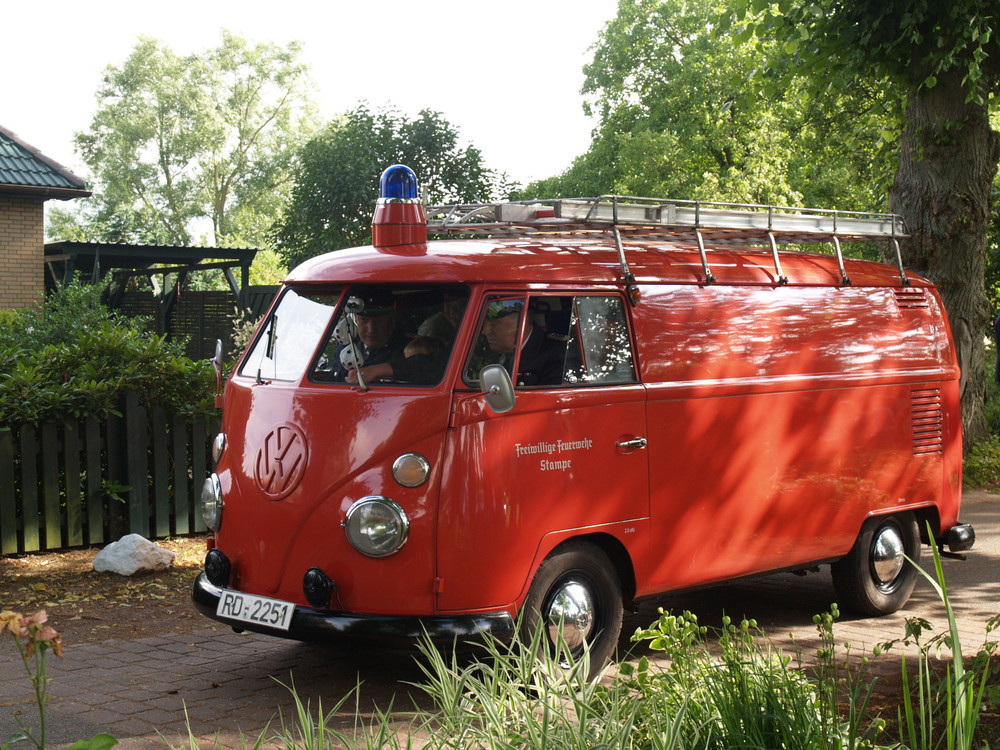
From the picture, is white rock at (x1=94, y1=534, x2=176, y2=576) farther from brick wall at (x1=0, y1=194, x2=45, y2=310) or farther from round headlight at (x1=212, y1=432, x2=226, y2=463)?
brick wall at (x1=0, y1=194, x2=45, y2=310)

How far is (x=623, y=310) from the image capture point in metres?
6.43

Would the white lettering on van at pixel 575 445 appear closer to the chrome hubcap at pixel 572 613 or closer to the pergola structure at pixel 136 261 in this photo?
the chrome hubcap at pixel 572 613

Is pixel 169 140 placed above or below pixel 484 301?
above

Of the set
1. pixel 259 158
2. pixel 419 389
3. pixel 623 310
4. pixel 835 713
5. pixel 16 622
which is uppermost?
pixel 259 158

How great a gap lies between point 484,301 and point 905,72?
326 inches

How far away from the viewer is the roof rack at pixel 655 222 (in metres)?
6.42

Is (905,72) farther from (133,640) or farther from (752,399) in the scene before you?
(133,640)

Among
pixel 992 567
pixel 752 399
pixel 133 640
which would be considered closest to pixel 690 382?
pixel 752 399

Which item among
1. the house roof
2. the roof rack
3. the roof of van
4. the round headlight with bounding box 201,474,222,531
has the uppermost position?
the house roof

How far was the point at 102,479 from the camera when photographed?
9539mm

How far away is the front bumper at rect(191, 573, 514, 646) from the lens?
17.9 feet

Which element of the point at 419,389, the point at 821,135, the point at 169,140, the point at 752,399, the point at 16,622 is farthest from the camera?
the point at 169,140

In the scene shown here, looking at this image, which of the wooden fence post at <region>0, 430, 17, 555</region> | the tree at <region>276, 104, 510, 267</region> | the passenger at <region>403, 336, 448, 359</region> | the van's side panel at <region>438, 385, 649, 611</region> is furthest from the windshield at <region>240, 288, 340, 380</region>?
the tree at <region>276, 104, 510, 267</region>

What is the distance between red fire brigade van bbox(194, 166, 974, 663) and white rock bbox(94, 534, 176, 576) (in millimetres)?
2580
